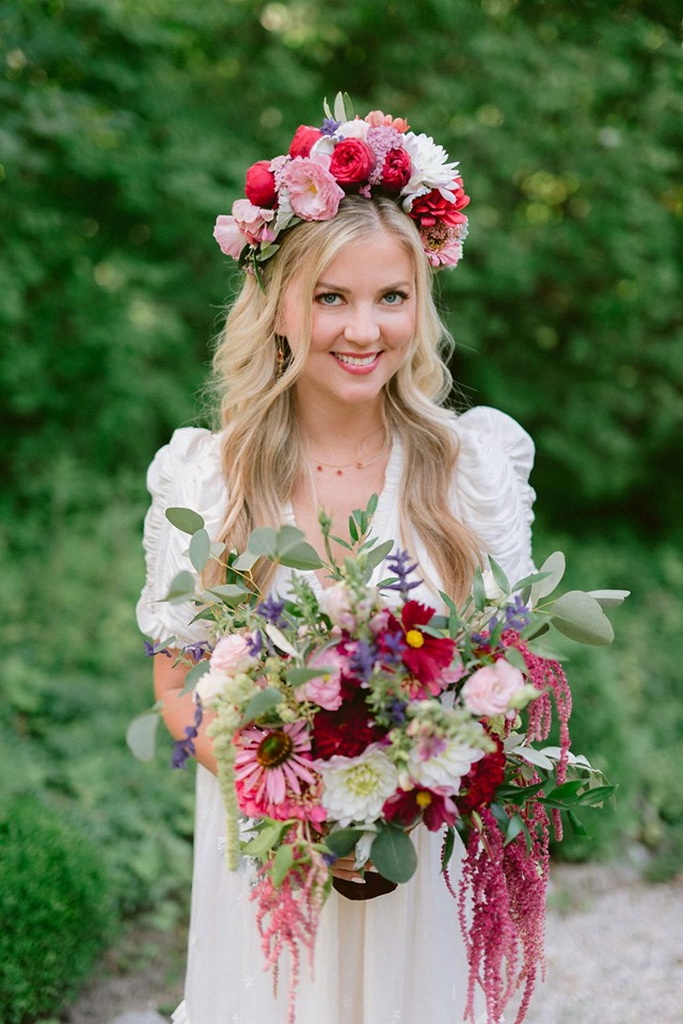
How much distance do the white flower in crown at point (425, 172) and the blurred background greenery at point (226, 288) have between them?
7.25 ft

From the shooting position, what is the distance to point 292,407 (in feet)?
7.49

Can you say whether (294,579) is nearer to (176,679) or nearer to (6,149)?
(176,679)

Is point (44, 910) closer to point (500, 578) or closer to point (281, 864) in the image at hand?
point (281, 864)

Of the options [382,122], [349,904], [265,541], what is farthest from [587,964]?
[382,122]

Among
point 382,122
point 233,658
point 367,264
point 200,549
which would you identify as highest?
point 382,122

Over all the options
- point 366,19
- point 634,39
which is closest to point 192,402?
point 366,19

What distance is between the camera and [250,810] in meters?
1.55

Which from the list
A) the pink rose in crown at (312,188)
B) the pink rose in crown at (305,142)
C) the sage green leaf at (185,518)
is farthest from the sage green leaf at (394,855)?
the pink rose in crown at (305,142)

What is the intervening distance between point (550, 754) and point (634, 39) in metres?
4.70

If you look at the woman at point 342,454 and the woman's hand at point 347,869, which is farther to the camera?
the woman at point 342,454

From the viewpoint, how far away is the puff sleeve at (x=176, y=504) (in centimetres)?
209

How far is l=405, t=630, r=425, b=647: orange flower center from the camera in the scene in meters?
1.48

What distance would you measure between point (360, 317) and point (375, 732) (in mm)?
→ 876

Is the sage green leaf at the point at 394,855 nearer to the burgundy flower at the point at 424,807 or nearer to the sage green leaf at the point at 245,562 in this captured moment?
the burgundy flower at the point at 424,807
